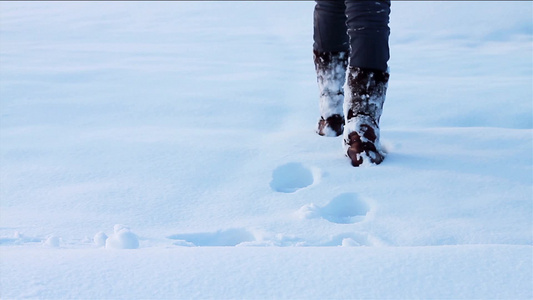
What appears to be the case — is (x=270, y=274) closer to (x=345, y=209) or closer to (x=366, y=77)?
(x=345, y=209)

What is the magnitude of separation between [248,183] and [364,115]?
38 centimetres

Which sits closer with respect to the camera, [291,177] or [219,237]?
[219,237]

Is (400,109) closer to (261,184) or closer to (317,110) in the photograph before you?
(317,110)

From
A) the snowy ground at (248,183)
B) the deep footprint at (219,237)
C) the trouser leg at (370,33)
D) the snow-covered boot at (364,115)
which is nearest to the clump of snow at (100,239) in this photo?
the snowy ground at (248,183)

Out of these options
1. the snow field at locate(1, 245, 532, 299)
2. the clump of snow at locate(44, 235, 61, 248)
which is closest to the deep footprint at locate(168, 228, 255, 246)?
the clump of snow at locate(44, 235, 61, 248)

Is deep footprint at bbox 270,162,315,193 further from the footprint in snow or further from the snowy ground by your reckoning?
the footprint in snow

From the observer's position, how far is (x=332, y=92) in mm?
1777

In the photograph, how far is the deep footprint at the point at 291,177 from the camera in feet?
4.75

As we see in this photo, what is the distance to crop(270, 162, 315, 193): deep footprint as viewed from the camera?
4.75ft

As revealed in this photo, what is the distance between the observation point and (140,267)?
68 cm

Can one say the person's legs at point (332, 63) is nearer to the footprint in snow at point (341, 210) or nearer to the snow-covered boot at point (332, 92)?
the snow-covered boot at point (332, 92)

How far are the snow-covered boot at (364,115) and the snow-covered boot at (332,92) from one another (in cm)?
24

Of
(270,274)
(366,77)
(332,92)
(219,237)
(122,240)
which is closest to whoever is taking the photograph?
(270,274)

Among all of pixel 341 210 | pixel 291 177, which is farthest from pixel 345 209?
pixel 291 177
